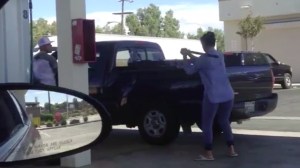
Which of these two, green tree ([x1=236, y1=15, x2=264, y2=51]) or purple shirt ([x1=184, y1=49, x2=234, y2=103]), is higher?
green tree ([x1=236, y1=15, x2=264, y2=51])

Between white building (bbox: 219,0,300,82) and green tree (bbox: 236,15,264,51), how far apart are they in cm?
127

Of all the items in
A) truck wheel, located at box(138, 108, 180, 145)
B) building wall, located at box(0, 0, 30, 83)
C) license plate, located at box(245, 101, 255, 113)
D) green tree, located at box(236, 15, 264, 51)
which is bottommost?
truck wheel, located at box(138, 108, 180, 145)

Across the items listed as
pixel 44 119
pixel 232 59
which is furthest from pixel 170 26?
pixel 44 119

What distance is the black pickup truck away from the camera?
10.1 meters

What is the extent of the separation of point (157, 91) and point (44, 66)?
2.34 meters

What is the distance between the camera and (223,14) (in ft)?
122

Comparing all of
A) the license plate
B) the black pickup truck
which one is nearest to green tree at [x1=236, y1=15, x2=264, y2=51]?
the black pickup truck

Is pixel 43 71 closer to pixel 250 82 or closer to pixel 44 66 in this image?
pixel 44 66

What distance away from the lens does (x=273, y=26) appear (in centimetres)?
3484

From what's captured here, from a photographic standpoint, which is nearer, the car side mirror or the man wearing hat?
the car side mirror

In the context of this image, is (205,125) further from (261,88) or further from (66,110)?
(66,110)

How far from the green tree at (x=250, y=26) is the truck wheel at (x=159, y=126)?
23.6 m

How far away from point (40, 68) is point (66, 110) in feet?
20.5

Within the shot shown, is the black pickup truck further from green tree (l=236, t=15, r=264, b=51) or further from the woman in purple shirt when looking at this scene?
green tree (l=236, t=15, r=264, b=51)
